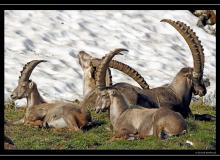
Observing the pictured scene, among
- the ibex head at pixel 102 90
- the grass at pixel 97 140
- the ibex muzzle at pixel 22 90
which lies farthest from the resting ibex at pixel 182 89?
the ibex muzzle at pixel 22 90

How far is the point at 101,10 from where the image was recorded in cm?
3250

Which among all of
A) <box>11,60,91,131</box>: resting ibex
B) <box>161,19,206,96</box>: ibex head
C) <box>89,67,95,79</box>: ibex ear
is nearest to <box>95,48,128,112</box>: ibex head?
<box>11,60,91,131</box>: resting ibex

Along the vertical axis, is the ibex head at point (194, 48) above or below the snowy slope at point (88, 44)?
above

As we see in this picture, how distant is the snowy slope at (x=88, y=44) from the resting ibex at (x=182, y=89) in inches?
107

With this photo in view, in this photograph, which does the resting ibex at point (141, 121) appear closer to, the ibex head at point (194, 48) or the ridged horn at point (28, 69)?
the ridged horn at point (28, 69)

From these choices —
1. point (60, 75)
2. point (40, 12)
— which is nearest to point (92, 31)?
point (40, 12)

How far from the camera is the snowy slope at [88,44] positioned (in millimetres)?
22844

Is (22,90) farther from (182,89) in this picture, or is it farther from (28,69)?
(182,89)

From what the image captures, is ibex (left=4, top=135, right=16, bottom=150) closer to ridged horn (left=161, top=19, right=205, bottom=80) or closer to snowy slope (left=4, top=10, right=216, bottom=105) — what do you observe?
ridged horn (left=161, top=19, right=205, bottom=80)

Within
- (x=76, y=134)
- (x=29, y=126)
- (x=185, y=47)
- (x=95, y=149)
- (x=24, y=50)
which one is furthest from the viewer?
(x=185, y=47)

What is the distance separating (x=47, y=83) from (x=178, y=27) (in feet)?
19.3

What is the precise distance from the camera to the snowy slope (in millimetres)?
22844

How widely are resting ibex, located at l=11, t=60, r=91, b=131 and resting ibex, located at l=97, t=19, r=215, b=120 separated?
5.62 feet
